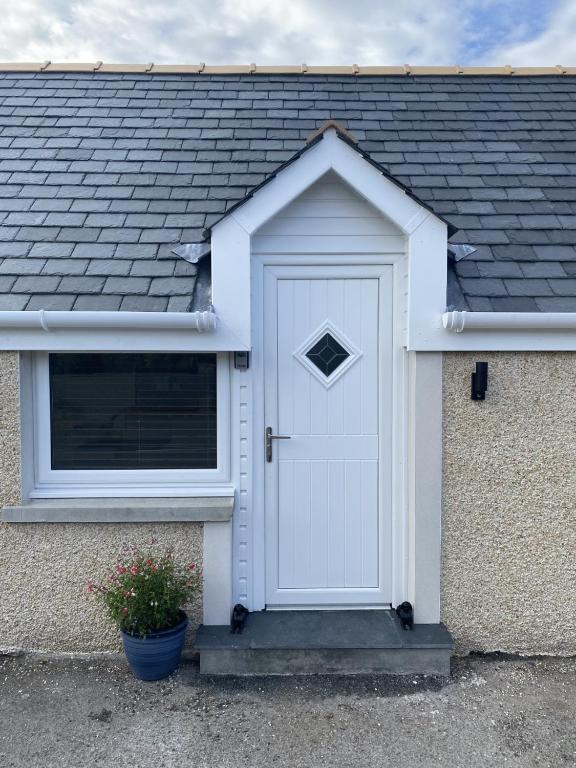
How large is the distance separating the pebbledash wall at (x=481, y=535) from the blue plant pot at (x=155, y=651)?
1.20ft

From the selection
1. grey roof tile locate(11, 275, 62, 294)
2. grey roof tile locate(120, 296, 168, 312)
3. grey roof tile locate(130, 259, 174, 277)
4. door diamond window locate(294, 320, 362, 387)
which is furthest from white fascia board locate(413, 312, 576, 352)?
grey roof tile locate(11, 275, 62, 294)

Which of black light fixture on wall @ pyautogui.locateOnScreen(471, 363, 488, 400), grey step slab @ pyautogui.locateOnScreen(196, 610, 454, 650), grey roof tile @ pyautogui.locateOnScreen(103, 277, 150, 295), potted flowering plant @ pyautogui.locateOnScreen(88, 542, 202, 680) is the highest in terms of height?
grey roof tile @ pyautogui.locateOnScreen(103, 277, 150, 295)

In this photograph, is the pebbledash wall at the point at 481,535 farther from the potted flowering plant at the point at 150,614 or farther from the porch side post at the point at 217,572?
the potted flowering plant at the point at 150,614

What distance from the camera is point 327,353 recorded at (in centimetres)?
451

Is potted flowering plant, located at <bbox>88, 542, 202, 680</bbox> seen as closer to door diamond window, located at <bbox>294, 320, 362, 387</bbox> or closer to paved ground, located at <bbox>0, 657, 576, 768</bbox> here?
paved ground, located at <bbox>0, 657, 576, 768</bbox>

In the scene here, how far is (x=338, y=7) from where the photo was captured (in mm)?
8539

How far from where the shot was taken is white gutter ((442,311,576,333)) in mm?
3982

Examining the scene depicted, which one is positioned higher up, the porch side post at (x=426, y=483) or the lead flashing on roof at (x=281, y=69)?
the lead flashing on roof at (x=281, y=69)

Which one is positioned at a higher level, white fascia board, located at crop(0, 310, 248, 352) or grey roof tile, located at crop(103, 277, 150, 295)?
grey roof tile, located at crop(103, 277, 150, 295)

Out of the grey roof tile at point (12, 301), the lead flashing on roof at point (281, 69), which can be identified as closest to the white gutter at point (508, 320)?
the grey roof tile at point (12, 301)

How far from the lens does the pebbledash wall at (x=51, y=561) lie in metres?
4.16

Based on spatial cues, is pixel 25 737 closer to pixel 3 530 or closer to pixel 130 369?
pixel 3 530

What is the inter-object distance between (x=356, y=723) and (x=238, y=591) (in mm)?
1389

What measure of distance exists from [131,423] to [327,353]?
178cm
